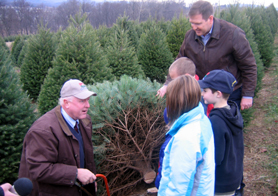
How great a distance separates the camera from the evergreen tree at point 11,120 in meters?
2.27

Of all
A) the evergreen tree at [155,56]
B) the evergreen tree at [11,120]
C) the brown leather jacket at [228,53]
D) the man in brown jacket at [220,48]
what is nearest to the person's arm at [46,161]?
the evergreen tree at [11,120]

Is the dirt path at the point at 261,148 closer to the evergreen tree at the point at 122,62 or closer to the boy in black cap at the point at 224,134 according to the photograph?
the boy in black cap at the point at 224,134

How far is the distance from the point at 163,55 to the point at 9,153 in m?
5.62

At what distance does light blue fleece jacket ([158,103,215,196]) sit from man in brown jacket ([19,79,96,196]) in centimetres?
77

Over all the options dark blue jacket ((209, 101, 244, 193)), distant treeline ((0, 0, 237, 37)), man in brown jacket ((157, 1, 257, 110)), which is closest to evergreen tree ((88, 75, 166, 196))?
man in brown jacket ((157, 1, 257, 110))

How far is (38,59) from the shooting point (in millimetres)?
6918

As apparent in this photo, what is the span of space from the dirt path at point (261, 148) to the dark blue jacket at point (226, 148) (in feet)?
5.22

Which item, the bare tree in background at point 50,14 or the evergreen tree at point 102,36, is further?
the bare tree in background at point 50,14

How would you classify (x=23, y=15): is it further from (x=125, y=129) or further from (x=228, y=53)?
(x=228, y=53)

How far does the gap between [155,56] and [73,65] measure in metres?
3.69

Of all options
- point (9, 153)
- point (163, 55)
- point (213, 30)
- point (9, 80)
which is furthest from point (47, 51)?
point (213, 30)

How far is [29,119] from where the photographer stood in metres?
2.51

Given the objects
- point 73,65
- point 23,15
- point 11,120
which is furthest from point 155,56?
point 23,15

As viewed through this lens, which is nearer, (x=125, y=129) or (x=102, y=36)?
(x=125, y=129)
